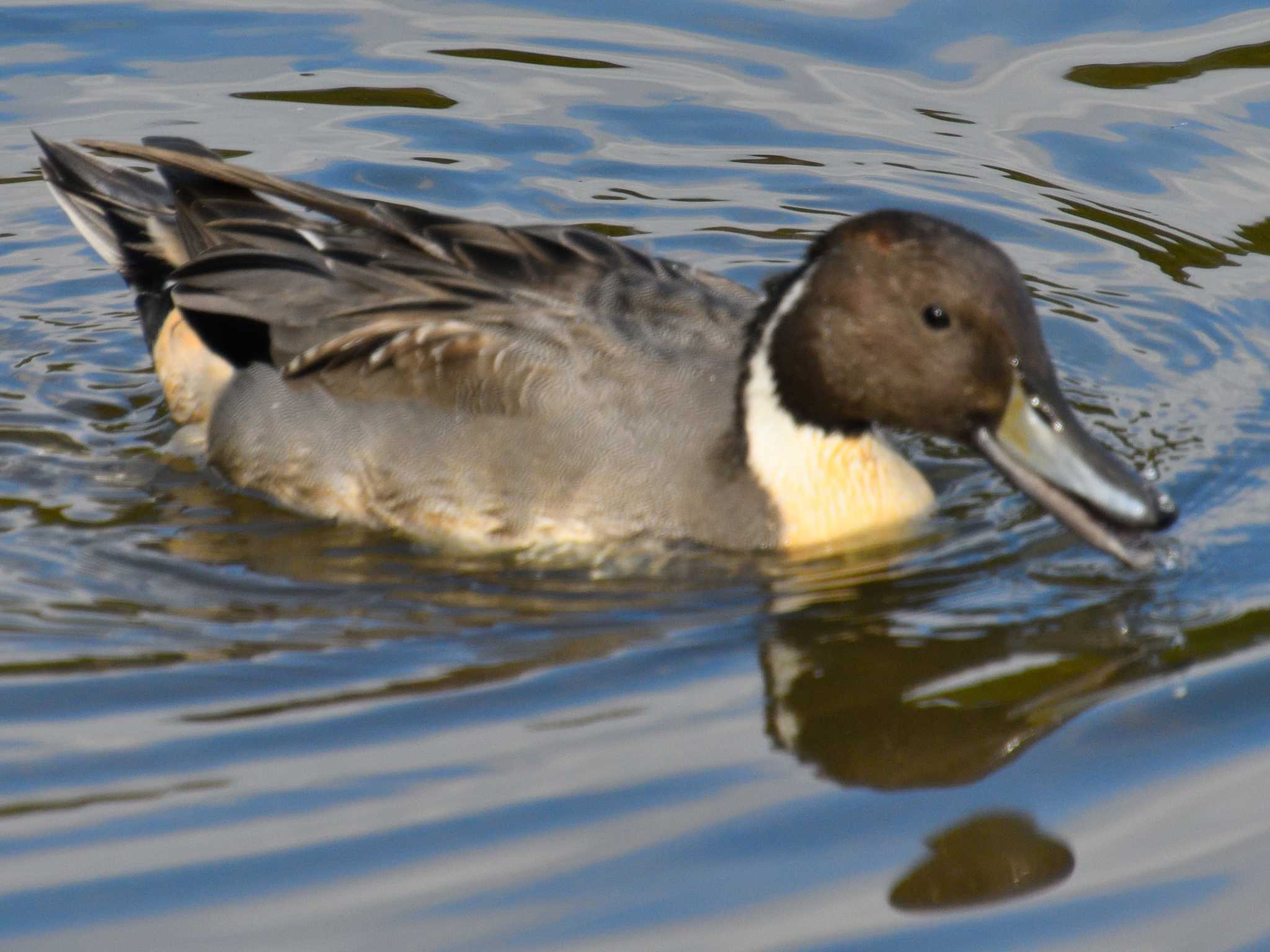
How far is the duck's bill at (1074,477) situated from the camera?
5.36 meters

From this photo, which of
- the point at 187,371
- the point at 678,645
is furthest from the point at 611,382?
the point at 187,371

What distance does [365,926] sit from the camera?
13.5ft

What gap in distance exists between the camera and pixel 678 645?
212 inches

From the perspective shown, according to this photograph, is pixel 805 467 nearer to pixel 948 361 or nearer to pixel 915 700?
pixel 948 361

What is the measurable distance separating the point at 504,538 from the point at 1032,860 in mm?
2259

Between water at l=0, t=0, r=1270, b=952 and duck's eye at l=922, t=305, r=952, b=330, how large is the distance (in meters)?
0.78

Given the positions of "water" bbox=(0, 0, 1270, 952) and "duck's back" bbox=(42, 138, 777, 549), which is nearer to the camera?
"water" bbox=(0, 0, 1270, 952)

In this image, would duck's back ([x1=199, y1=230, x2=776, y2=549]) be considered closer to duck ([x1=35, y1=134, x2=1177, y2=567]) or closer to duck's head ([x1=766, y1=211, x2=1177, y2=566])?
duck ([x1=35, y1=134, x2=1177, y2=567])

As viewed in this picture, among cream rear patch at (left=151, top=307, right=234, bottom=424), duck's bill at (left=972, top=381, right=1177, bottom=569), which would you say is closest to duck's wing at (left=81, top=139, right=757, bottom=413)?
cream rear patch at (left=151, top=307, right=234, bottom=424)

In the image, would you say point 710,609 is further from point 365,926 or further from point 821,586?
point 365,926

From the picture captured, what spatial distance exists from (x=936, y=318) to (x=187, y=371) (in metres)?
2.84

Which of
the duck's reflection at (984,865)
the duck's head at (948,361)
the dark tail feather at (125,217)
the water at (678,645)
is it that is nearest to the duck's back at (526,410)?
the water at (678,645)

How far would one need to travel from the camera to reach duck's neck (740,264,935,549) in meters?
6.04

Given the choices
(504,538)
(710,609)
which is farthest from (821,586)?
(504,538)
